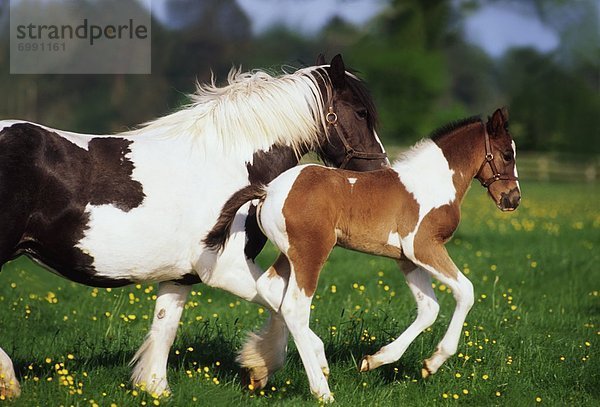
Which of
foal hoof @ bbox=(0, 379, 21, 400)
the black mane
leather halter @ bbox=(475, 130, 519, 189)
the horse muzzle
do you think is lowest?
foal hoof @ bbox=(0, 379, 21, 400)

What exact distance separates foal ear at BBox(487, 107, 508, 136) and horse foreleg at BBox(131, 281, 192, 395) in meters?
2.38

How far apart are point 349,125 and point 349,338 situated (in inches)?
69.5

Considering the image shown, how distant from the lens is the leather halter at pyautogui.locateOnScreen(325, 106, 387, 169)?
5902mm

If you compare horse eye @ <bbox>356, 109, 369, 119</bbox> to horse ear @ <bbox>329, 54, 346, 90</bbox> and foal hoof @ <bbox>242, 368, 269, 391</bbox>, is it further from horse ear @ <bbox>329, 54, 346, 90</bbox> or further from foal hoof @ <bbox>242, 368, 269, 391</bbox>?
foal hoof @ <bbox>242, 368, 269, 391</bbox>

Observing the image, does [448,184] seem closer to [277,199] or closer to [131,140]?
[277,199]

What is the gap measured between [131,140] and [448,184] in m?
2.14

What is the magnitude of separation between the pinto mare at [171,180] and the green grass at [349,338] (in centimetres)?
36

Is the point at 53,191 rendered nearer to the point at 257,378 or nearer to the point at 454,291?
the point at 257,378

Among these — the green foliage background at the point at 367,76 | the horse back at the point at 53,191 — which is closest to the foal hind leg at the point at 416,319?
the horse back at the point at 53,191

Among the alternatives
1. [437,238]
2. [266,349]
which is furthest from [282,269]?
[437,238]

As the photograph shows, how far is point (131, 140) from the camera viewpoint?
5.32 meters

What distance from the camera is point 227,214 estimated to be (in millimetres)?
5211

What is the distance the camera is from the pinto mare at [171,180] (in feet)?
16.1

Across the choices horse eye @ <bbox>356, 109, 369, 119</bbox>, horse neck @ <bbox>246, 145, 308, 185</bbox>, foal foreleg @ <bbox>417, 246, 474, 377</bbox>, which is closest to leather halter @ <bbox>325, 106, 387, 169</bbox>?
horse eye @ <bbox>356, 109, 369, 119</bbox>
